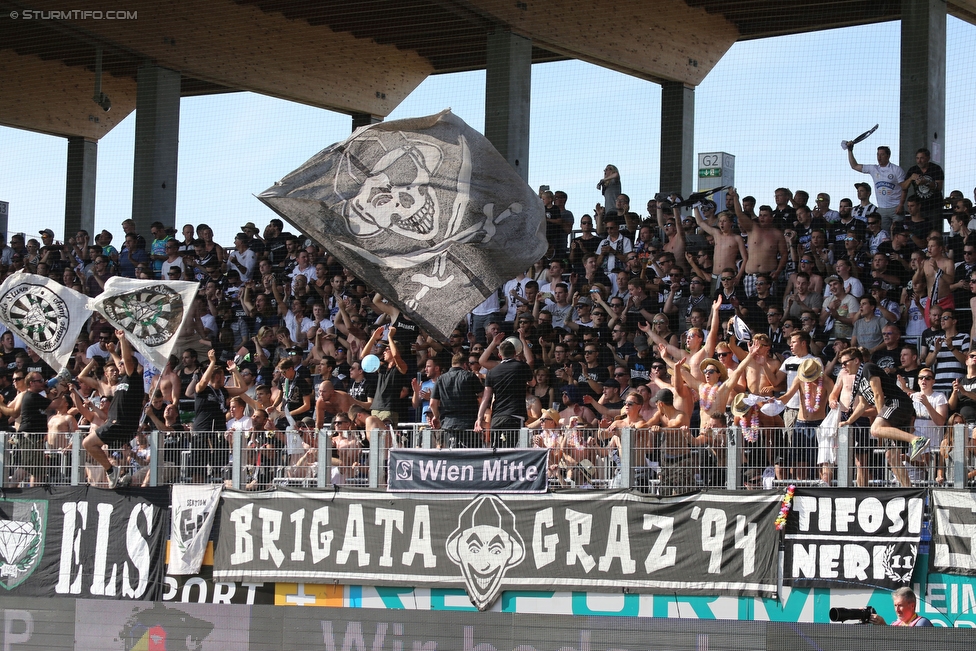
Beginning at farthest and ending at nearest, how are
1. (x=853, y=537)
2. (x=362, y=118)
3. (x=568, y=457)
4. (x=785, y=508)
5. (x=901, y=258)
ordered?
(x=362, y=118), (x=901, y=258), (x=568, y=457), (x=785, y=508), (x=853, y=537)

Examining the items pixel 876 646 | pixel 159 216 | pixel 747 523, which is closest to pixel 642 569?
pixel 747 523

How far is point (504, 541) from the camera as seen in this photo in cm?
1138

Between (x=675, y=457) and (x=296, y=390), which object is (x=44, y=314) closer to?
(x=296, y=390)

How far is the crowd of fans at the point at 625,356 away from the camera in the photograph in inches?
422

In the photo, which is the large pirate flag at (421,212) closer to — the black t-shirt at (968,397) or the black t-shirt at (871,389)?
the black t-shirt at (871,389)

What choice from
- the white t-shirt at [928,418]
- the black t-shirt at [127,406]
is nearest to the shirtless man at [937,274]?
the white t-shirt at [928,418]

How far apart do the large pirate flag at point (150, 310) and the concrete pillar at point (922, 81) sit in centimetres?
937

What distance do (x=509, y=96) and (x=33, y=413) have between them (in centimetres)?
830

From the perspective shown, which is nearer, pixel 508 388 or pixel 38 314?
pixel 508 388

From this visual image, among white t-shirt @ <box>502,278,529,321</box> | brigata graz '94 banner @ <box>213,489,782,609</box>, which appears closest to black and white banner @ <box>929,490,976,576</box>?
brigata graz '94 banner @ <box>213,489,782,609</box>

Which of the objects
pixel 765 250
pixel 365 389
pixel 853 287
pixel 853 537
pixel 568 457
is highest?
pixel 765 250

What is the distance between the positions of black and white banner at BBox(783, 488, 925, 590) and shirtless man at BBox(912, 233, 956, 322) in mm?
3240

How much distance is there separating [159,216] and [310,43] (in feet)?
12.7

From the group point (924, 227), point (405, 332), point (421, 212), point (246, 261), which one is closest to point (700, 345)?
point (421, 212)
